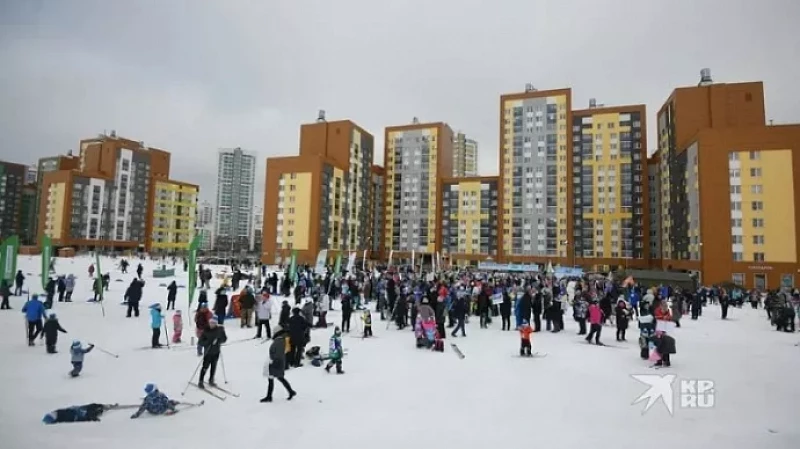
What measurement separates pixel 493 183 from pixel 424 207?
16166mm

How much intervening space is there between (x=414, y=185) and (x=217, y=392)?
88.1m

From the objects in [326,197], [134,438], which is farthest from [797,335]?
[326,197]

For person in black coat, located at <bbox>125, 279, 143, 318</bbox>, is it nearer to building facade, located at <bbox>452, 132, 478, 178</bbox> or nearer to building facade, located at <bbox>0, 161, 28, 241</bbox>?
building facade, located at <bbox>0, 161, 28, 241</bbox>

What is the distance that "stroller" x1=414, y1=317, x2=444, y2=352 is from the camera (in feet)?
43.3

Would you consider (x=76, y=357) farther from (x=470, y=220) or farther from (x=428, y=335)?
(x=470, y=220)

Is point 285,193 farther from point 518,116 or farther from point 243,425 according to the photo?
point 243,425

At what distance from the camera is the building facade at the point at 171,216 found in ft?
335

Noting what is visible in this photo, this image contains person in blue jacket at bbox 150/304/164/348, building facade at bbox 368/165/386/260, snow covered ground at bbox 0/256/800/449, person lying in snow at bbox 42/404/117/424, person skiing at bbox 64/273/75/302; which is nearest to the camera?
snow covered ground at bbox 0/256/800/449

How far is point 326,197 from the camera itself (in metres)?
78.8

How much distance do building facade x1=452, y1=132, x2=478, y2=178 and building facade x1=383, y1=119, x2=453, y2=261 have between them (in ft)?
185

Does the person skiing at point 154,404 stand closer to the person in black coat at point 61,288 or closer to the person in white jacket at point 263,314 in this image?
the person in white jacket at point 263,314

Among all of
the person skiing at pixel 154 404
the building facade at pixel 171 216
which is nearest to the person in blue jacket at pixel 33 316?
the person skiing at pixel 154 404
